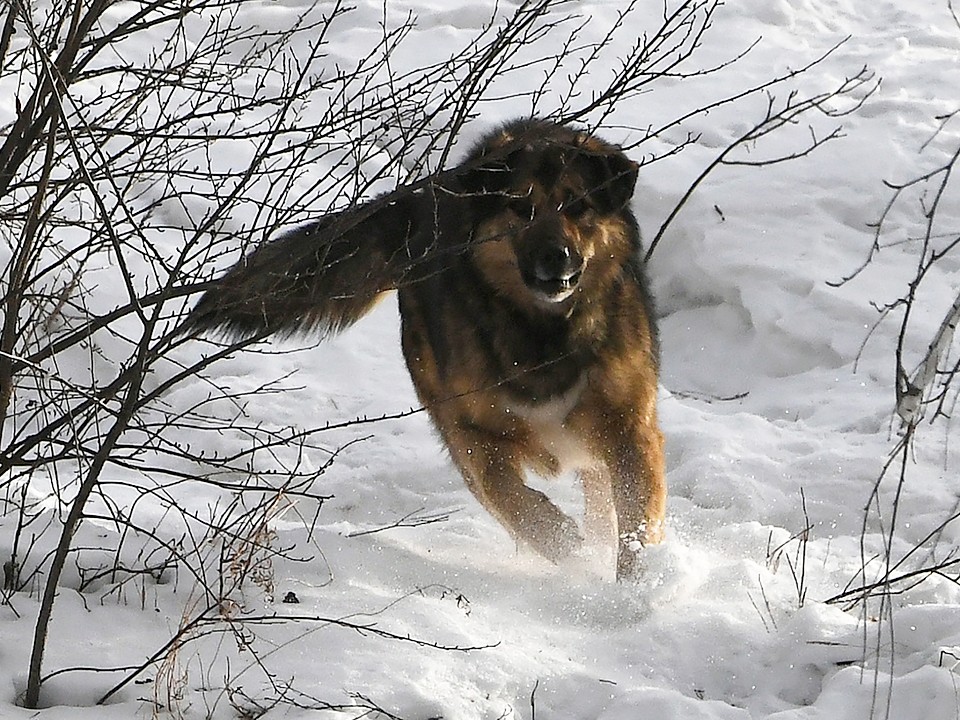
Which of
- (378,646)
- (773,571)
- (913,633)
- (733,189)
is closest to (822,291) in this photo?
(733,189)

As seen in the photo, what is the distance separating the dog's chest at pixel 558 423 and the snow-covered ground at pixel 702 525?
46cm

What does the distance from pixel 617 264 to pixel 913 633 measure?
1.83 meters

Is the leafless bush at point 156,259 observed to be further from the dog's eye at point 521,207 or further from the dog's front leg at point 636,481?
the dog's front leg at point 636,481

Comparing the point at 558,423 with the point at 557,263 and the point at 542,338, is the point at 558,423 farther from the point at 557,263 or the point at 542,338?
the point at 557,263

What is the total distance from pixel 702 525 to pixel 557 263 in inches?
56.6

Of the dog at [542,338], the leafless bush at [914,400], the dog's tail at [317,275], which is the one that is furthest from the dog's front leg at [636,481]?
the dog's tail at [317,275]

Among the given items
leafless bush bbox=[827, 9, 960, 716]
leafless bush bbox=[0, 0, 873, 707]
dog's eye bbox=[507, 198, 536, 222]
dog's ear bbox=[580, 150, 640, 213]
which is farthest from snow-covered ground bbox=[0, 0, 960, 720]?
dog's eye bbox=[507, 198, 536, 222]

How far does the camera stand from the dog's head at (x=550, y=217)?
429 cm

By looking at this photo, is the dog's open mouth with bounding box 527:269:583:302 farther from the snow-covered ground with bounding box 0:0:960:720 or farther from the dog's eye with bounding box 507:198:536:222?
the snow-covered ground with bounding box 0:0:960:720

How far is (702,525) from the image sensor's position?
5113 mm

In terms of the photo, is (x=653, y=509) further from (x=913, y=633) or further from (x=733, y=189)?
(x=733, y=189)

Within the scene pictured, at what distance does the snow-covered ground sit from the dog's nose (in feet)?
3.02

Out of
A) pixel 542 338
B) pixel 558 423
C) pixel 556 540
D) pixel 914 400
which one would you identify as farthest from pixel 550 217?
pixel 914 400

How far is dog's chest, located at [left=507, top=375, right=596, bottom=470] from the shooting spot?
4.64 meters
